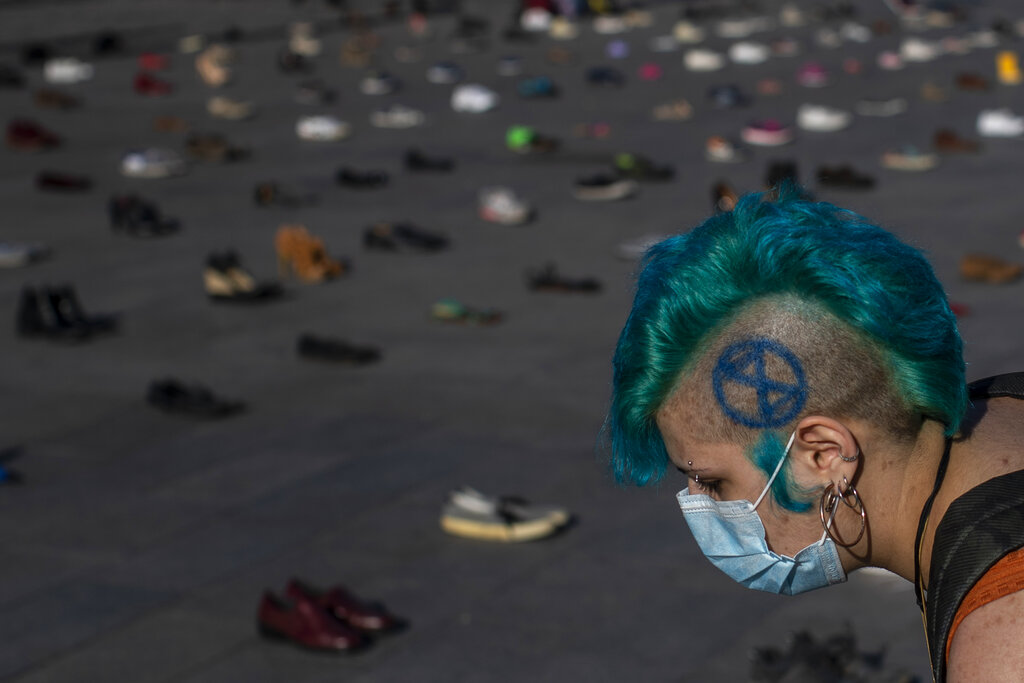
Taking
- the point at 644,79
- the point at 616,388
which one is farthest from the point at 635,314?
the point at 644,79

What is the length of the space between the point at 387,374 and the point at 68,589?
21.2 feet

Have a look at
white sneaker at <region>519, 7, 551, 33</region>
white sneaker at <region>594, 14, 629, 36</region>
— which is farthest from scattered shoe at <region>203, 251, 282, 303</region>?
white sneaker at <region>594, 14, 629, 36</region>

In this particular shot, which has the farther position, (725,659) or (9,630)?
(9,630)

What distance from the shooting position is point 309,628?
389 inches

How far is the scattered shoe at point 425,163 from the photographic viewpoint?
98.1 ft

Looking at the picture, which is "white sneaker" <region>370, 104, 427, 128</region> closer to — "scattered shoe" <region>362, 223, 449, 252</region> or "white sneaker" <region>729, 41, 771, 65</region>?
"scattered shoe" <region>362, 223, 449, 252</region>

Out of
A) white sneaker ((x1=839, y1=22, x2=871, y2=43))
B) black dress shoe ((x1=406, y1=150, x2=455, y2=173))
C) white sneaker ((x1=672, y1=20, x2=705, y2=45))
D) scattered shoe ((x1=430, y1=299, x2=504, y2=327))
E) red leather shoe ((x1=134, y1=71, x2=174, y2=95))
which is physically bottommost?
white sneaker ((x1=839, y1=22, x2=871, y2=43))

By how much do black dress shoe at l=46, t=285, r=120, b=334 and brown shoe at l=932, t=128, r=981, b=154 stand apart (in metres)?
18.9

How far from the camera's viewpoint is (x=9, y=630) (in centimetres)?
1043

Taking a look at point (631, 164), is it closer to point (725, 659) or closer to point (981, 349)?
point (981, 349)

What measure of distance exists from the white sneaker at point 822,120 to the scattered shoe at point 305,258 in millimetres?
15953

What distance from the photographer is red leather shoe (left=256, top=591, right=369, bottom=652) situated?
9875 millimetres

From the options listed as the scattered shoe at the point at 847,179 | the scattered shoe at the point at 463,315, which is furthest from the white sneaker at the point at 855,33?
the scattered shoe at the point at 463,315

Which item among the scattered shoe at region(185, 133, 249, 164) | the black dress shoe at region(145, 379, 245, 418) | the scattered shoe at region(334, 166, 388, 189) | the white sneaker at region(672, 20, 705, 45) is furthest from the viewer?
the white sneaker at region(672, 20, 705, 45)
